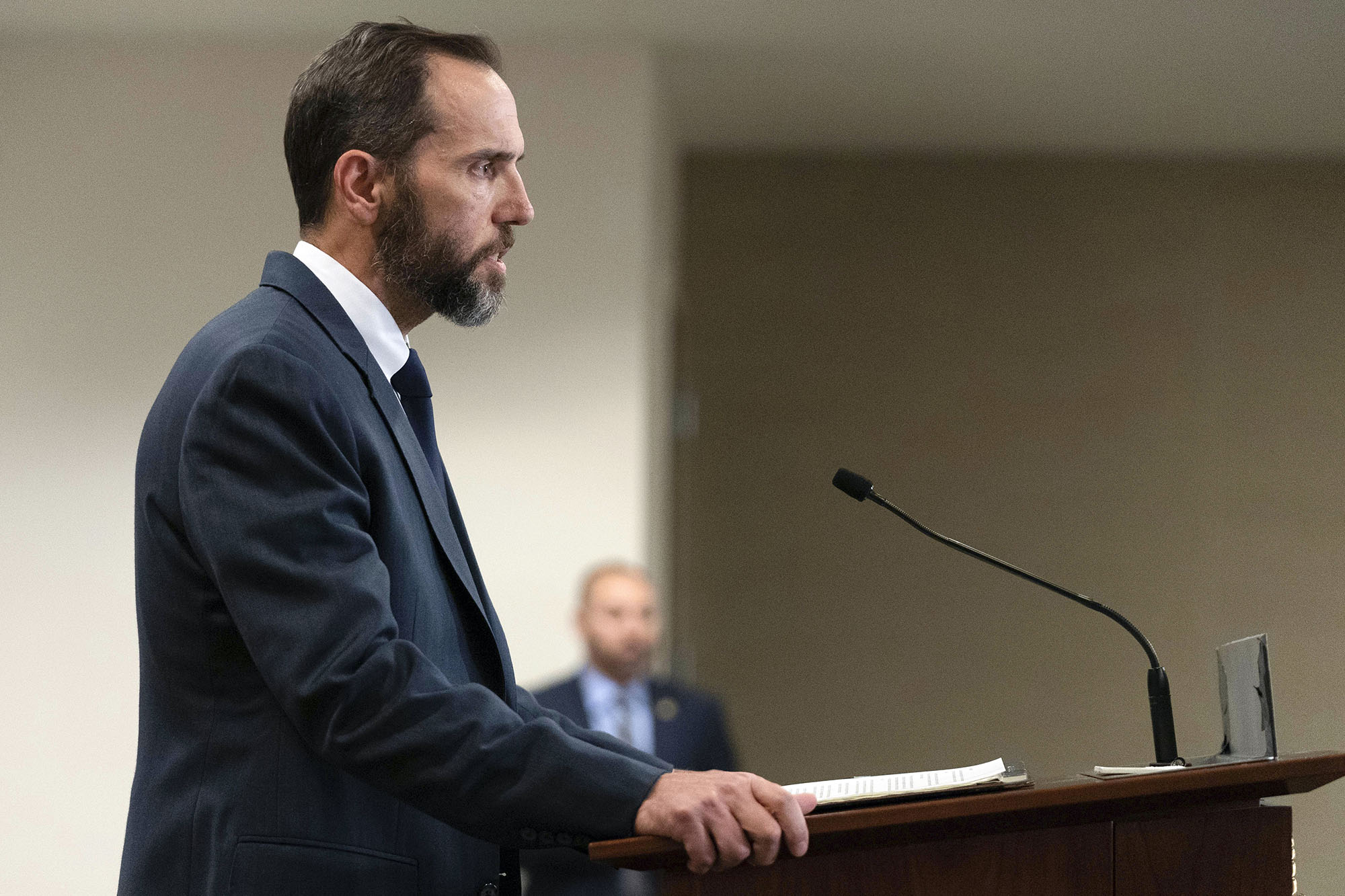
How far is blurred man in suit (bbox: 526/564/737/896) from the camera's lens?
3268mm

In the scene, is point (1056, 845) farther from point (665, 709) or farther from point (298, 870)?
point (665, 709)

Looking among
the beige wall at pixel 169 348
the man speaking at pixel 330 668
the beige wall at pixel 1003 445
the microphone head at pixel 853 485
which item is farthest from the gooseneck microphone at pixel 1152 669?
the beige wall at pixel 1003 445

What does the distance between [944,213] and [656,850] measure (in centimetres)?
479

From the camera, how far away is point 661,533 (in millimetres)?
4797

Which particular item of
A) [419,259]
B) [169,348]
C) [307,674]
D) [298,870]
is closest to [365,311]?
[419,259]

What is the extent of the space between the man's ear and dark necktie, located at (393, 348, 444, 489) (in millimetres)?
153

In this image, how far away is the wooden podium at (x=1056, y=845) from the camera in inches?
39.9

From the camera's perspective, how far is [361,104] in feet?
4.72

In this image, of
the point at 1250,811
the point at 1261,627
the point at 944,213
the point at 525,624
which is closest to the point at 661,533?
the point at 525,624

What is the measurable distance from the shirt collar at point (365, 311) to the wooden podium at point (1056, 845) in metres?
0.59

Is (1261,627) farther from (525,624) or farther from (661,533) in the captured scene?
(525,624)

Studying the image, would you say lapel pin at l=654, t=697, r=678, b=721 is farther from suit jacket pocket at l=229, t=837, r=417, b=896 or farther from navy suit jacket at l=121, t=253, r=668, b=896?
suit jacket pocket at l=229, t=837, r=417, b=896

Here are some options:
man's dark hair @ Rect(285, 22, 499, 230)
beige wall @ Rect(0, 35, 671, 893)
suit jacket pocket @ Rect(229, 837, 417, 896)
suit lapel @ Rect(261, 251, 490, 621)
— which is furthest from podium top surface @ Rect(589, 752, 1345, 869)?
beige wall @ Rect(0, 35, 671, 893)

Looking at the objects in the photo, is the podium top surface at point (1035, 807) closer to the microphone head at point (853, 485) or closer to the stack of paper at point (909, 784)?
the stack of paper at point (909, 784)
